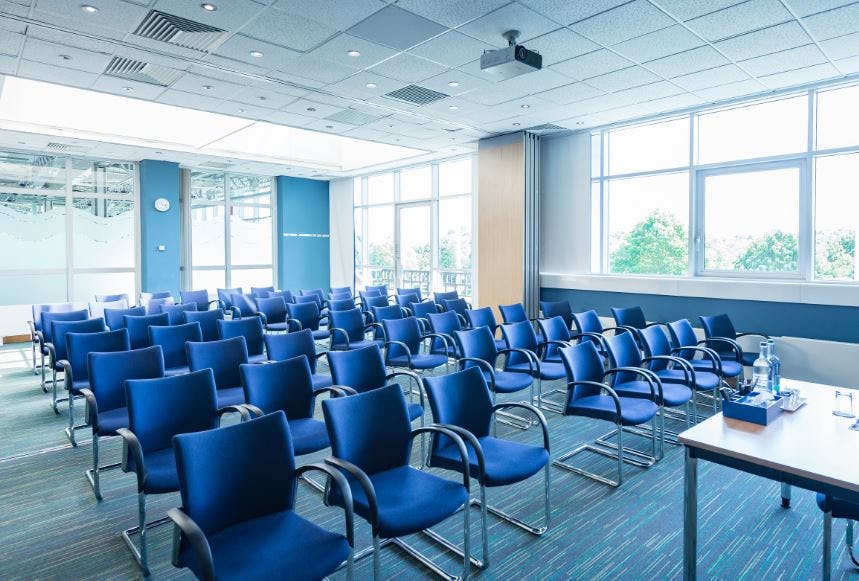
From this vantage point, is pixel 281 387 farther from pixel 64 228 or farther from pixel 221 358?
pixel 64 228

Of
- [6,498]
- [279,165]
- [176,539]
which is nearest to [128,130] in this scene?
[279,165]

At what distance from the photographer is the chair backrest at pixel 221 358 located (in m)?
3.91

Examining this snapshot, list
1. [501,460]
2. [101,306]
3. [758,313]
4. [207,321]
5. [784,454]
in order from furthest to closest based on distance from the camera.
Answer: [101,306] → [758,313] → [207,321] → [501,460] → [784,454]

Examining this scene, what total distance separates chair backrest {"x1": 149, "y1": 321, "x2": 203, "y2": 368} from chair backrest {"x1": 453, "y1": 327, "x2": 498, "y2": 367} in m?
2.32

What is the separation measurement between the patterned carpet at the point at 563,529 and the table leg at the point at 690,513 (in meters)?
0.33

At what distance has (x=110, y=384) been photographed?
3.54 m

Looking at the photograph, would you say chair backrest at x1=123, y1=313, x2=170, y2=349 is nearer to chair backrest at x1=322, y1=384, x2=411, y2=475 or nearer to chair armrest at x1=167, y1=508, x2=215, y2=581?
chair backrest at x1=322, y1=384, x2=411, y2=475

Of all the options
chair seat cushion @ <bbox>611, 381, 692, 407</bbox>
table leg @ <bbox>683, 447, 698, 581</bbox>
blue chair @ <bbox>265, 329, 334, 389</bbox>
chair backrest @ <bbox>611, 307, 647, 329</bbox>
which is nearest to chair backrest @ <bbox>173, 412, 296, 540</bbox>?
table leg @ <bbox>683, 447, 698, 581</bbox>

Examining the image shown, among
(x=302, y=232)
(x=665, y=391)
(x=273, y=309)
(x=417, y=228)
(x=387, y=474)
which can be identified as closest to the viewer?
(x=387, y=474)

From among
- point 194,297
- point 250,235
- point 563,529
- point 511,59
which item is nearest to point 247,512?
point 563,529

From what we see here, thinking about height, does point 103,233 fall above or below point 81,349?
above

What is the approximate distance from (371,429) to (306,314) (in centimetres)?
456

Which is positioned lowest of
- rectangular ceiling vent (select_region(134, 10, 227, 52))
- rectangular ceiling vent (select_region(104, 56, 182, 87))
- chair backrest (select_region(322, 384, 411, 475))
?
chair backrest (select_region(322, 384, 411, 475))

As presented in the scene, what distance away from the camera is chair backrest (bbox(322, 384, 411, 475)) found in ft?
8.24
